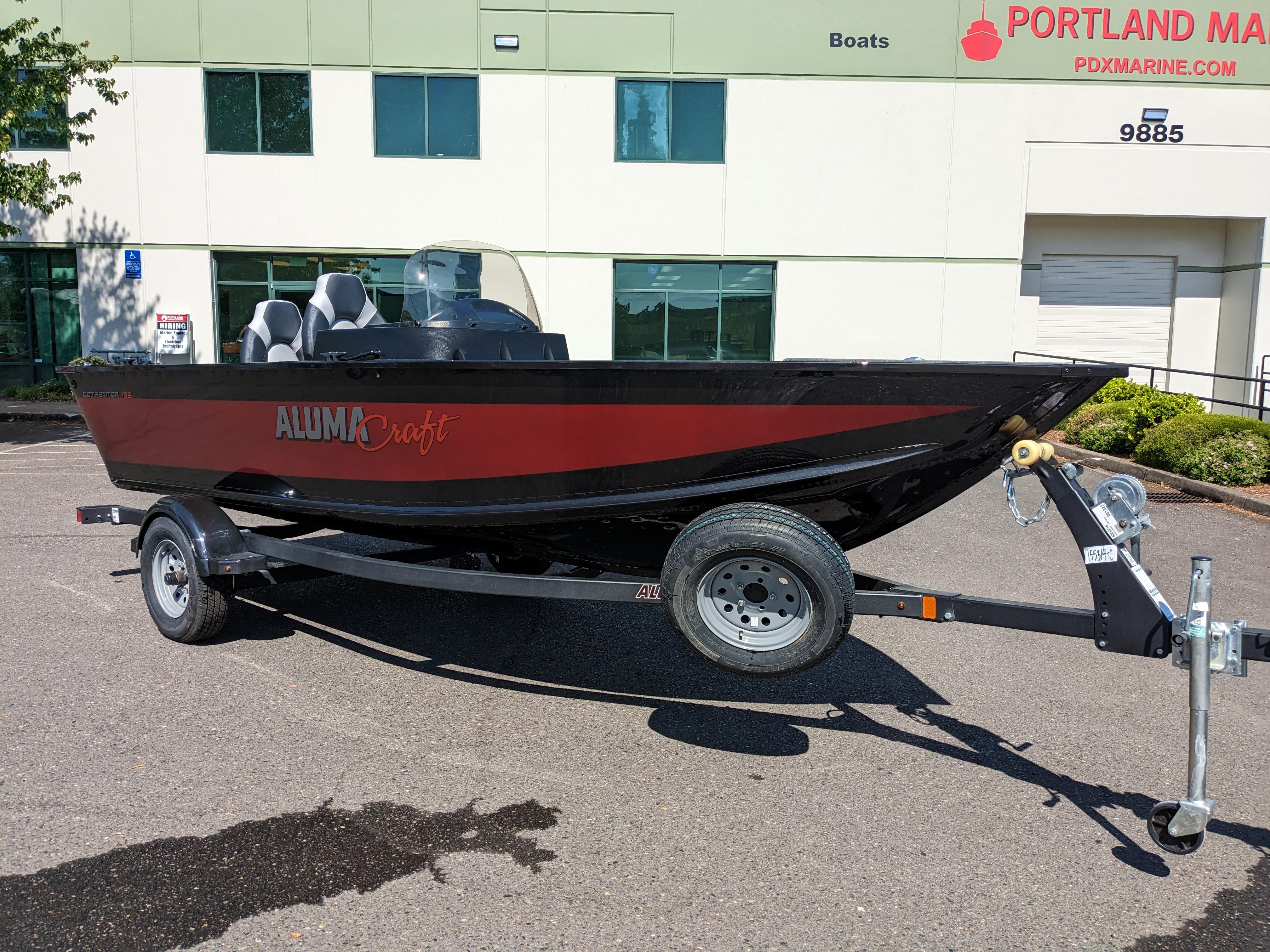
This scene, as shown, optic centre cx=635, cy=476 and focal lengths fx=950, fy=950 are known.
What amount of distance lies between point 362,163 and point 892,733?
16432mm

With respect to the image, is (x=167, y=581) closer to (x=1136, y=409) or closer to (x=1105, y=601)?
(x=1105, y=601)

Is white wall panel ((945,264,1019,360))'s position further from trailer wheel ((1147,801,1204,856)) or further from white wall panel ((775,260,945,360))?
trailer wheel ((1147,801,1204,856))

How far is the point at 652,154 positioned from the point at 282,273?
734 cm

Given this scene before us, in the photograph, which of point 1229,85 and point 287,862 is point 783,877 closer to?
point 287,862

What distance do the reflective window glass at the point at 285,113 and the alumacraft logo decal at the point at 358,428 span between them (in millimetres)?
14868

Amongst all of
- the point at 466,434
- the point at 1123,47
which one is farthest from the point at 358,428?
the point at 1123,47

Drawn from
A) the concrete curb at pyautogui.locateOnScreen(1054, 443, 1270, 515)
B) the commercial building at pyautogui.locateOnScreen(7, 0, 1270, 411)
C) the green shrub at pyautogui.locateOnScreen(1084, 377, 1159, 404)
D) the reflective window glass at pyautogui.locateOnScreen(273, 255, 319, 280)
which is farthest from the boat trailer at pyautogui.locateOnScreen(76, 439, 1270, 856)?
the reflective window glass at pyautogui.locateOnScreen(273, 255, 319, 280)

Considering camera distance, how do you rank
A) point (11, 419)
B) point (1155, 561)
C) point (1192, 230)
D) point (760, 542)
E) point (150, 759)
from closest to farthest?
point (760, 542) < point (150, 759) < point (1155, 561) < point (11, 419) < point (1192, 230)

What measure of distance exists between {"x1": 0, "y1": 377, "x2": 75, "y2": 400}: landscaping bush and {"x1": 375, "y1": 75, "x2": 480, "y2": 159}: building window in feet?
25.3

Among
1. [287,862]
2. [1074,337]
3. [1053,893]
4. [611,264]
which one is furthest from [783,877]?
[1074,337]

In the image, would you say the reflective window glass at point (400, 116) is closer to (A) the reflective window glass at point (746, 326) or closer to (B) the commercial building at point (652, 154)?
(B) the commercial building at point (652, 154)

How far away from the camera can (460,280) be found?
5438mm

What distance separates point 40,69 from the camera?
1430 cm

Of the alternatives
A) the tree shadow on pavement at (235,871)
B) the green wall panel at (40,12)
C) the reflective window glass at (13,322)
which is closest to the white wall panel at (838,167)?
the green wall panel at (40,12)
